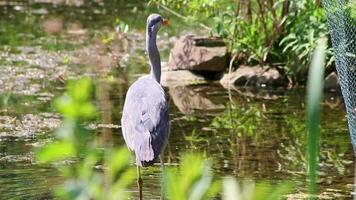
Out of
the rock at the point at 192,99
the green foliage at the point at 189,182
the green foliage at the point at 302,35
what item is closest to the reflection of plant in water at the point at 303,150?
the rock at the point at 192,99

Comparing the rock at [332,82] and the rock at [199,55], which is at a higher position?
the rock at [199,55]

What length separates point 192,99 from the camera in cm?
1031

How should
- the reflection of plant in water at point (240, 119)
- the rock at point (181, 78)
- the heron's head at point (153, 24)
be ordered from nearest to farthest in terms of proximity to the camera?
the heron's head at point (153, 24) → the reflection of plant in water at point (240, 119) → the rock at point (181, 78)

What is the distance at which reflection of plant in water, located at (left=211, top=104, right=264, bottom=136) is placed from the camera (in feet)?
29.0

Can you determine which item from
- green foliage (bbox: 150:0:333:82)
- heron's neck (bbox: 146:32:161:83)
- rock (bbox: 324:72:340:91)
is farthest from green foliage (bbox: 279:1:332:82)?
heron's neck (bbox: 146:32:161:83)

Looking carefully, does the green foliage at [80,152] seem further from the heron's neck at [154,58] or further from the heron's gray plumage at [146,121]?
the heron's neck at [154,58]

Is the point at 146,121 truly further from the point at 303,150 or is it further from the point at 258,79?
the point at 258,79

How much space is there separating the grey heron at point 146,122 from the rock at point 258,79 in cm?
490

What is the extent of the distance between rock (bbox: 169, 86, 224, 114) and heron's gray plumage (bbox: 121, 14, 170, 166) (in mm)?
3421

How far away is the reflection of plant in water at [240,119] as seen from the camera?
8.83 meters

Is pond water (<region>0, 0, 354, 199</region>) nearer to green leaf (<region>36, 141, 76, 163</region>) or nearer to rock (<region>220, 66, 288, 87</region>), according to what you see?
rock (<region>220, 66, 288, 87</region>)

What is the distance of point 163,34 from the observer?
1523 cm

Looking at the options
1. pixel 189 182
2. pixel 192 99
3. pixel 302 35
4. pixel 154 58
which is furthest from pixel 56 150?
pixel 302 35

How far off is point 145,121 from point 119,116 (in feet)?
10.9
